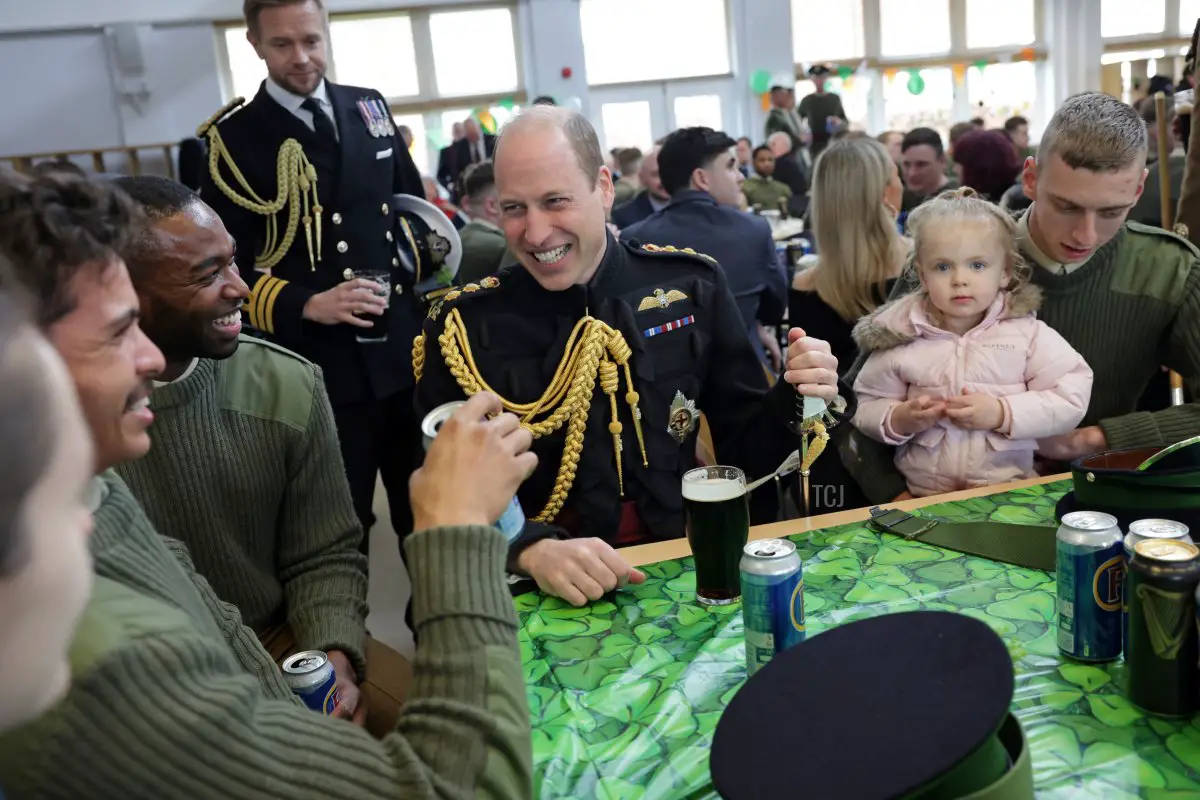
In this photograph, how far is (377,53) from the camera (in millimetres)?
12164

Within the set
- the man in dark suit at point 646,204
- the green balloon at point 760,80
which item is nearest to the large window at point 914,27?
the green balloon at point 760,80

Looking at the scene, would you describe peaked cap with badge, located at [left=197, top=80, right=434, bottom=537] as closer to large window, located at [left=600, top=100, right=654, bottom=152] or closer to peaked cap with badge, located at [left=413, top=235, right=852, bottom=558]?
peaked cap with badge, located at [left=413, top=235, right=852, bottom=558]

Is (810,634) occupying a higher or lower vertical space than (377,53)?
lower

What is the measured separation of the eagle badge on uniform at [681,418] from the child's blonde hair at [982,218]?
2.03 feet

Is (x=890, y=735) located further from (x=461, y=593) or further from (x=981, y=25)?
(x=981, y=25)

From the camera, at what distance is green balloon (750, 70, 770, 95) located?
12.7m

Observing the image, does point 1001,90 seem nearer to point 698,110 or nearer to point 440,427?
point 698,110

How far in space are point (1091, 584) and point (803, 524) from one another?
22.8 inches

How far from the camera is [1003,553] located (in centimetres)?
144

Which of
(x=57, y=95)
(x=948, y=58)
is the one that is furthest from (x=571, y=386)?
(x=948, y=58)

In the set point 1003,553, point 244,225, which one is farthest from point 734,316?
point 244,225

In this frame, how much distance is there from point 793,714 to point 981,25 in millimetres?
15019

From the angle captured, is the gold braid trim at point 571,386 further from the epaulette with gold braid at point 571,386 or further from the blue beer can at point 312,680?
the blue beer can at point 312,680

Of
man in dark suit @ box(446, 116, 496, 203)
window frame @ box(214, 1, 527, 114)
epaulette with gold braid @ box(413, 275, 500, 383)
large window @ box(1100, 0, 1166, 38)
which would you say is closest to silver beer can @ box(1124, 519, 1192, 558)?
epaulette with gold braid @ box(413, 275, 500, 383)
